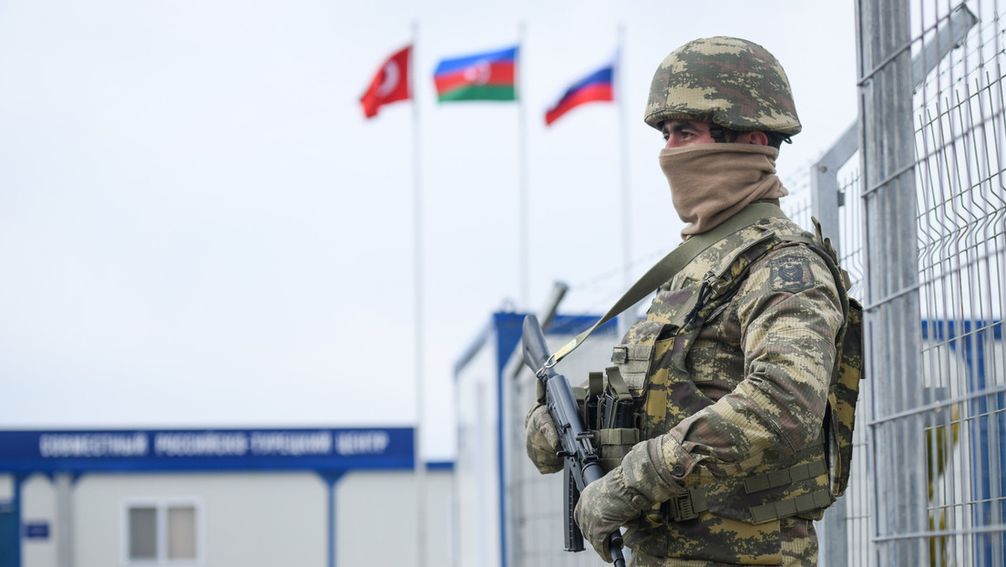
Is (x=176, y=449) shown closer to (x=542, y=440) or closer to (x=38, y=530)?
(x=38, y=530)

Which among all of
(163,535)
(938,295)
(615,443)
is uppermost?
(938,295)

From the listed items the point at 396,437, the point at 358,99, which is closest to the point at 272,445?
the point at 396,437

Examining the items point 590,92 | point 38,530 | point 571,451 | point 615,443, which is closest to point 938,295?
point 615,443

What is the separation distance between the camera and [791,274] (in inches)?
113

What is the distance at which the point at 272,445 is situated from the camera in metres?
21.0

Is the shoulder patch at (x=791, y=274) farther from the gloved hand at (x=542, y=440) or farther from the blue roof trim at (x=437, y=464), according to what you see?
the blue roof trim at (x=437, y=464)

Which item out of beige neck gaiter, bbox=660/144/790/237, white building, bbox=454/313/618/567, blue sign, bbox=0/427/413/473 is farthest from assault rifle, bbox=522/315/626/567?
blue sign, bbox=0/427/413/473

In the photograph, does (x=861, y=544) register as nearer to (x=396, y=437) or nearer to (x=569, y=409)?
(x=569, y=409)

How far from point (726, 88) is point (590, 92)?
1852 cm

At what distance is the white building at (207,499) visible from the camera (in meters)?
21.0

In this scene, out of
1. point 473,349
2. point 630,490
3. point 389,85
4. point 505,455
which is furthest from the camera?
point 389,85

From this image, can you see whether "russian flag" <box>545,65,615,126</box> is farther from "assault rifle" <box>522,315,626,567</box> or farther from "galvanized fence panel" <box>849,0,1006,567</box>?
"galvanized fence panel" <box>849,0,1006,567</box>

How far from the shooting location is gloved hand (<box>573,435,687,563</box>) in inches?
110

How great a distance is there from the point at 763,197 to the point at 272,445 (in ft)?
60.5
